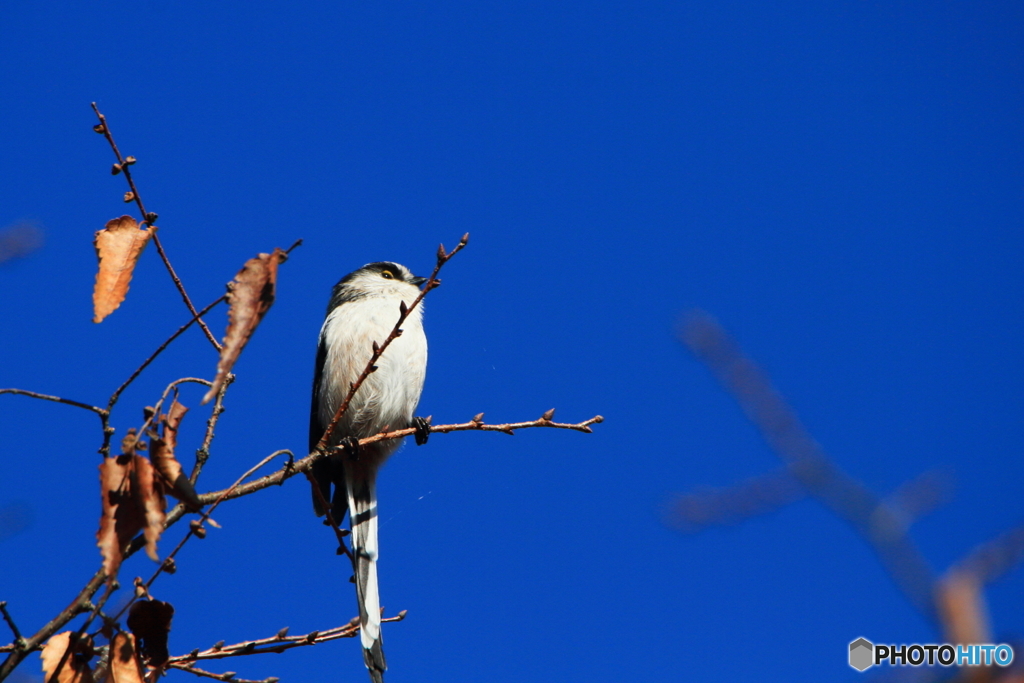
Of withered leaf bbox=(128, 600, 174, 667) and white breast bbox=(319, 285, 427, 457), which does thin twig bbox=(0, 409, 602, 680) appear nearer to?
withered leaf bbox=(128, 600, 174, 667)

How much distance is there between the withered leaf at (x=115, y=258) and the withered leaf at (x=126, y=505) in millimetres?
450

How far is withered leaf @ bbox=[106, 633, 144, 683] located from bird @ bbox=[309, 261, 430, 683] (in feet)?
6.83

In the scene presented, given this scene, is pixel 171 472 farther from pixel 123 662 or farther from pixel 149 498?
pixel 123 662

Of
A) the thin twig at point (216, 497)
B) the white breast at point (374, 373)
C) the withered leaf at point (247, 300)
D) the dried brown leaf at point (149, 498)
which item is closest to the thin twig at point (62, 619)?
the thin twig at point (216, 497)

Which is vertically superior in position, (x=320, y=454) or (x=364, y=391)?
(x=364, y=391)

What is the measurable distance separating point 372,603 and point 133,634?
5.70 ft

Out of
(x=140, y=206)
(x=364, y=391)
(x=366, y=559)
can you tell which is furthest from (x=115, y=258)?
(x=364, y=391)

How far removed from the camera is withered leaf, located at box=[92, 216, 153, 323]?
2215 millimetres

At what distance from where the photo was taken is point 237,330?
1.77 meters

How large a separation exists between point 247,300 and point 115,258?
708 millimetres

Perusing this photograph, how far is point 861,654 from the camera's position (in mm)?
2916

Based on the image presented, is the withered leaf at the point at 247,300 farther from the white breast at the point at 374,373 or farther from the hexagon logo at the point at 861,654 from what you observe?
the white breast at the point at 374,373

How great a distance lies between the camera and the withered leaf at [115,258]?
221 cm

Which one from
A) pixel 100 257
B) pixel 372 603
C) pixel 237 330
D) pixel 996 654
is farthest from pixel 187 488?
pixel 372 603
